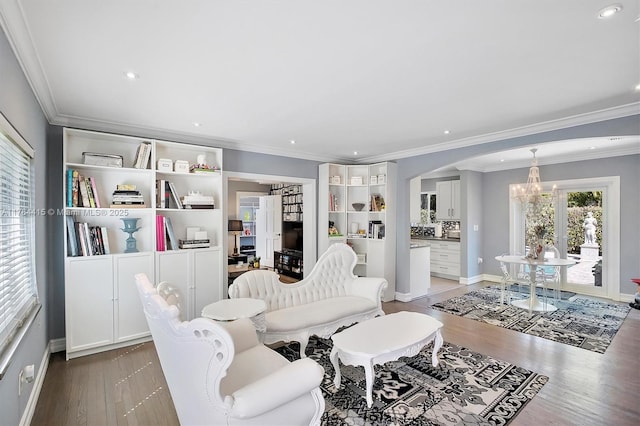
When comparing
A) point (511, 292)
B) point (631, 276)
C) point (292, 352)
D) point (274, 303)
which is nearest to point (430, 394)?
point (292, 352)

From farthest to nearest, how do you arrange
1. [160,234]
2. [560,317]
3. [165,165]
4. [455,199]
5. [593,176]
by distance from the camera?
[455,199], [593,176], [560,317], [165,165], [160,234]

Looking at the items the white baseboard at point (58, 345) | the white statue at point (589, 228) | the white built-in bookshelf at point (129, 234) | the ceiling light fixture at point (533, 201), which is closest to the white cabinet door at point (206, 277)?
the white built-in bookshelf at point (129, 234)

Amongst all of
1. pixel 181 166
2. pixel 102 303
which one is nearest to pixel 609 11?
pixel 181 166

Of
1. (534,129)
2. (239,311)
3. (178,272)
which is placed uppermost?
(534,129)

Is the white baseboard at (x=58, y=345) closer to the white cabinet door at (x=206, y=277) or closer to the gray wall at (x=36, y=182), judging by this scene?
the gray wall at (x=36, y=182)

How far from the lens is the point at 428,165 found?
5000 mm

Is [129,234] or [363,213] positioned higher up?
[363,213]

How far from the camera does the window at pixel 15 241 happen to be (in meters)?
1.80

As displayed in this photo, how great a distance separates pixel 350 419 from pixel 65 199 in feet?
11.0

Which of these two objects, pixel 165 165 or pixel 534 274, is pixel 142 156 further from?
pixel 534 274

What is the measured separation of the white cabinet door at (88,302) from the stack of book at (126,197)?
60cm

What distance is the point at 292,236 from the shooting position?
23.8 feet

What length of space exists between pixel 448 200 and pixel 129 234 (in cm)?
641

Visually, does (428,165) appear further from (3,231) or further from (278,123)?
(3,231)
